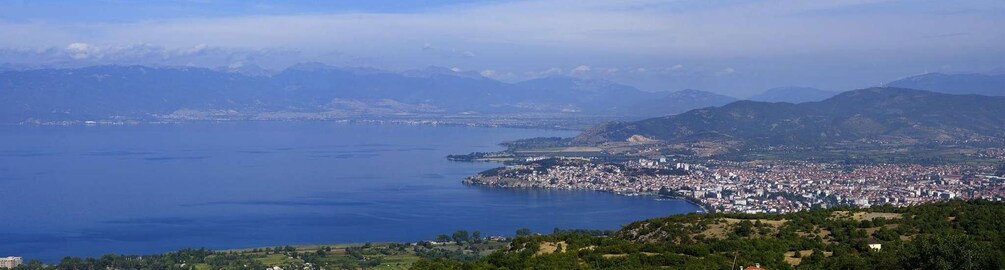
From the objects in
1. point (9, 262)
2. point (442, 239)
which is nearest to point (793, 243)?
point (442, 239)

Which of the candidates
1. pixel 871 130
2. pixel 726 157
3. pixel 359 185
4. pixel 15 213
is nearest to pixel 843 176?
pixel 726 157

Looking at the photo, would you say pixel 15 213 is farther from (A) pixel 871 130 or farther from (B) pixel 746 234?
(A) pixel 871 130

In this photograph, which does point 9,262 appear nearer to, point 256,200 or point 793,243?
point 256,200

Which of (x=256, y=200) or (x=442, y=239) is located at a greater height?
(x=256, y=200)

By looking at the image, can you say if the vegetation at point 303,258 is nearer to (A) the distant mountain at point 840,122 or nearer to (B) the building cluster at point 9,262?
(B) the building cluster at point 9,262

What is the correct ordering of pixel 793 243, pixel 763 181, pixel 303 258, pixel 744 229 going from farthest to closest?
pixel 763 181
pixel 303 258
pixel 744 229
pixel 793 243

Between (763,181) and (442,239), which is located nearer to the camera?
(442,239)
